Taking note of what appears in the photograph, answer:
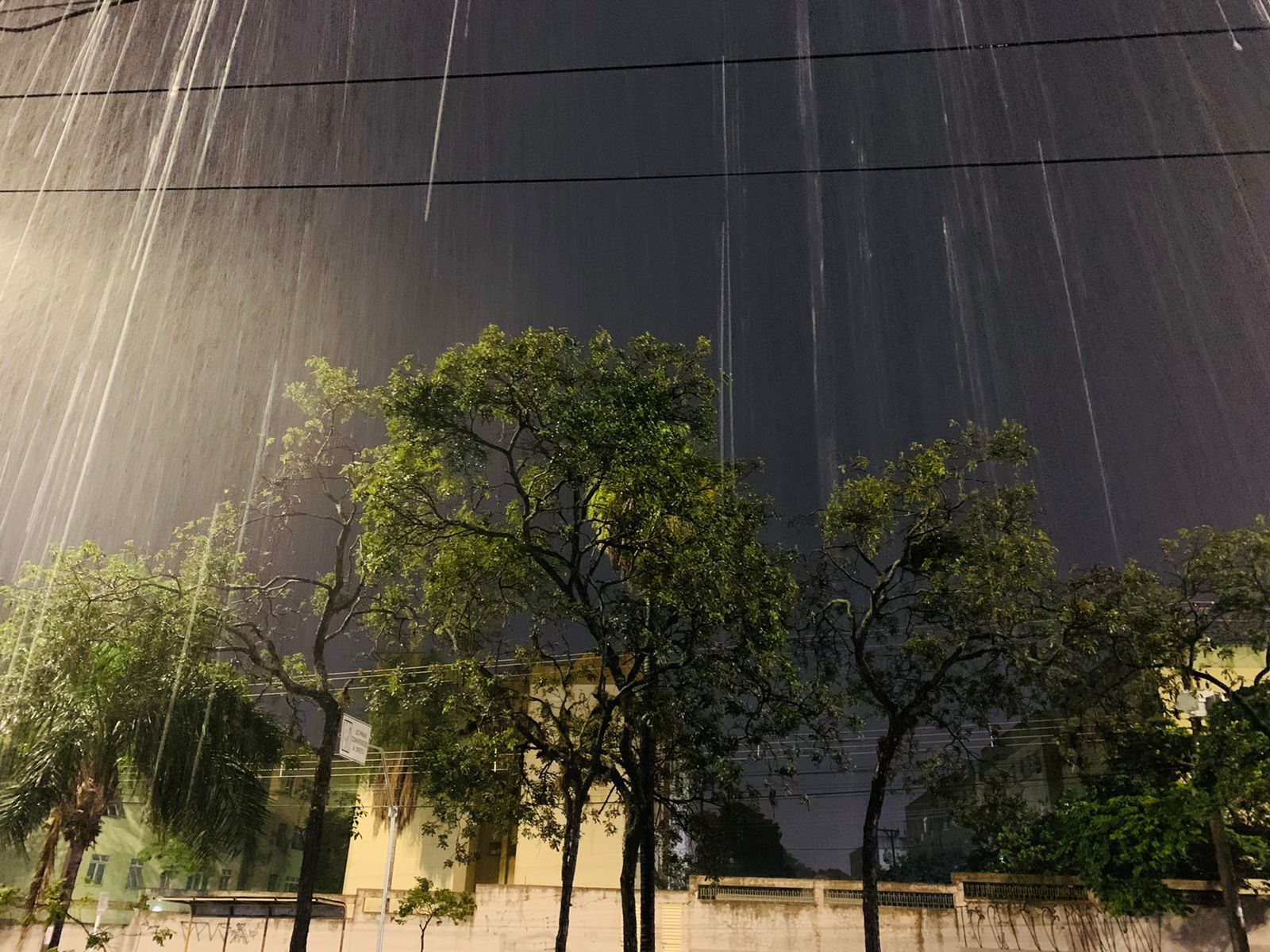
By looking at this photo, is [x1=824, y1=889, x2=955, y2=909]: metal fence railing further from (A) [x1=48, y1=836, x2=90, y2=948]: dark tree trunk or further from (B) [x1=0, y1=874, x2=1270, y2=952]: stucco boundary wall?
(A) [x1=48, y1=836, x2=90, y2=948]: dark tree trunk

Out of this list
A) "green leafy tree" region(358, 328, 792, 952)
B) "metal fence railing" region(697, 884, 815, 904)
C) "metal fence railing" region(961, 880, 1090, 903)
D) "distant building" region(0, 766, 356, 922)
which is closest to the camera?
"green leafy tree" region(358, 328, 792, 952)

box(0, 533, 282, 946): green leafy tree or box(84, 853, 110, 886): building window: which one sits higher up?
box(0, 533, 282, 946): green leafy tree

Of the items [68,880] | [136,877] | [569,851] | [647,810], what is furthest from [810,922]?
[136,877]

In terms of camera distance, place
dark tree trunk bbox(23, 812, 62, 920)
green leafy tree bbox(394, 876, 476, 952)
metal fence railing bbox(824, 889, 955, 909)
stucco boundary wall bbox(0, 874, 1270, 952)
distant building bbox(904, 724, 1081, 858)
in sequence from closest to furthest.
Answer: dark tree trunk bbox(23, 812, 62, 920)
distant building bbox(904, 724, 1081, 858)
stucco boundary wall bbox(0, 874, 1270, 952)
metal fence railing bbox(824, 889, 955, 909)
green leafy tree bbox(394, 876, 476, 952)

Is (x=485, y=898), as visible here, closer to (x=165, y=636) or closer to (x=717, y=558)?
(x=165, y=636)

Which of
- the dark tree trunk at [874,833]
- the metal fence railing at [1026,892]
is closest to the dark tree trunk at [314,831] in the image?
the dark tree trunk at [874,833]

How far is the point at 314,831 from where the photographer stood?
16266mm

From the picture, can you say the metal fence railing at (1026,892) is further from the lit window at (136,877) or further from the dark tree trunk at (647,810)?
the lit window at (136,877)

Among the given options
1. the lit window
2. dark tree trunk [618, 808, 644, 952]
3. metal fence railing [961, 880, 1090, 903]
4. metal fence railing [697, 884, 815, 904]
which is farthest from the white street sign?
the lit window

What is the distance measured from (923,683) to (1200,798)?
19.4ft

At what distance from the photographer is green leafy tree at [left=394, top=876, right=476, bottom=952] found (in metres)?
22.2

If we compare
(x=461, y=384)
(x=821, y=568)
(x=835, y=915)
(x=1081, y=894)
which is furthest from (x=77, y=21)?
(x=1081, y=894)

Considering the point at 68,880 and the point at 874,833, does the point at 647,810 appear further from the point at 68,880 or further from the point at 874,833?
the point at 68,880

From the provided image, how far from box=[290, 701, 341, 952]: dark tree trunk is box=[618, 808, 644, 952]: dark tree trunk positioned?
552 centimetres
